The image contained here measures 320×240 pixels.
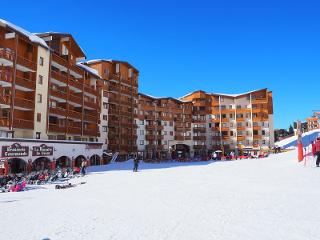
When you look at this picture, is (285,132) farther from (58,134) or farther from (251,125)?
(58,134)

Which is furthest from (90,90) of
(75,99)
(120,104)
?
(120,104)

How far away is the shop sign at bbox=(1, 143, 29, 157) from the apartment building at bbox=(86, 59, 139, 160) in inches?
1282

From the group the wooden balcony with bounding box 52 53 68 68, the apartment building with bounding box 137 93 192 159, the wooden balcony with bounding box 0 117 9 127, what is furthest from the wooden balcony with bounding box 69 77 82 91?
the apartment building with bounding box 137 93 192 159

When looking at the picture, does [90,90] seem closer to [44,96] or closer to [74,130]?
[74,130]

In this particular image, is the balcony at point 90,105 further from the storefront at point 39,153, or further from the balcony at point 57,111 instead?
the storefront at point 39,153

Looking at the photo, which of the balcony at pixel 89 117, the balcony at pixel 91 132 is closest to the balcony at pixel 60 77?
the balcony at pixel 89 117

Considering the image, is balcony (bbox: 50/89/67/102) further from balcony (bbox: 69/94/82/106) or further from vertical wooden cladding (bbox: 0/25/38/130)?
vertical wooden cladding (bbox: 0/25/38/130)

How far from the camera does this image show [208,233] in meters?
8.88

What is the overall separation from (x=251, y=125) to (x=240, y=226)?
82923mm

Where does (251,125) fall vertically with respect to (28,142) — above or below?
above

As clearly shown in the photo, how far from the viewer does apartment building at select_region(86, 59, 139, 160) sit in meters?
67.1

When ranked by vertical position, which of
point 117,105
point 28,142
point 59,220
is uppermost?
point 117,105

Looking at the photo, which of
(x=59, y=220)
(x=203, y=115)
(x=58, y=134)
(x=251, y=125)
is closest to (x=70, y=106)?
(x=58, y=134)

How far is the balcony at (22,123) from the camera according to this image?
114ft
